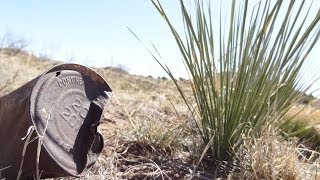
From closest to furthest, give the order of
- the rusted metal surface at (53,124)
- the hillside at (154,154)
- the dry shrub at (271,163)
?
the rusted metal surface at (53,124)
the dry shrub at (271,163)
the hillside at (154,154)

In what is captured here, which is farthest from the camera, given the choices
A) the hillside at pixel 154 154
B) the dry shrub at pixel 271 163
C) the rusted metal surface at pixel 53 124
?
the hillside at pixel 154 154

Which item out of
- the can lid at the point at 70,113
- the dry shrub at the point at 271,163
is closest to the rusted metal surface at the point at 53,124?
the can lid at the point at 70,113

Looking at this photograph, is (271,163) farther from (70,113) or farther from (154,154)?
(70,113)

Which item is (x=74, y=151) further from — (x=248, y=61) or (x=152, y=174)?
(x=248, y=61)

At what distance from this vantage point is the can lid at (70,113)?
200cm

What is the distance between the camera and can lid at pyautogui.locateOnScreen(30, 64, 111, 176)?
200 centimetres

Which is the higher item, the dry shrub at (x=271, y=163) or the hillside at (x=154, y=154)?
the dry shrub at (x=271, y=163)

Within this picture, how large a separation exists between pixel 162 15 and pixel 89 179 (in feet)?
3.30

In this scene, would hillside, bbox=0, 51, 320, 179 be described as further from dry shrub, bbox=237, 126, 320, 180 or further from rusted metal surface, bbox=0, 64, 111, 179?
rusted metal surface, bbox=0, 64, 111, 179

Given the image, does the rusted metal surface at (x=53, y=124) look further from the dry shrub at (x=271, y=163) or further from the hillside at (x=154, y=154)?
the dry shrub at (x=271, y=163)

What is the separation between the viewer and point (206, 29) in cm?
271

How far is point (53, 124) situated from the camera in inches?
80.7

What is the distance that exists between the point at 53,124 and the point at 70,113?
107 millimetres

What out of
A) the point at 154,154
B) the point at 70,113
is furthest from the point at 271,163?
the point at 70,113
